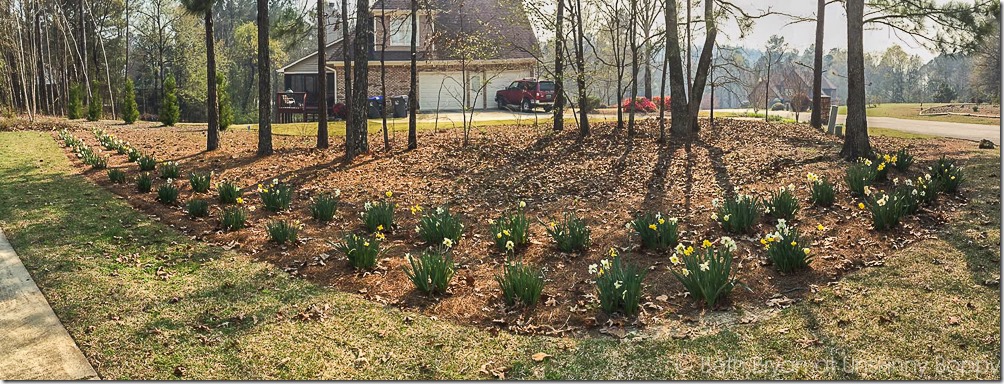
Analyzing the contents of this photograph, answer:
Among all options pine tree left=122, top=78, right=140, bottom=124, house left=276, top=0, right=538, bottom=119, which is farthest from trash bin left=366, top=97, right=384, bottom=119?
pine tree left=122, top=78, right=140, bottom=124

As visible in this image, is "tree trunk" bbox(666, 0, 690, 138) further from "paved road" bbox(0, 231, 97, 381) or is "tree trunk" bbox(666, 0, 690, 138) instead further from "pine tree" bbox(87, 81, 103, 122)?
"pine tree" bbox(87, 81, 103, 122)

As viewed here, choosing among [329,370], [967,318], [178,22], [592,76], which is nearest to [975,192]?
[967,318]

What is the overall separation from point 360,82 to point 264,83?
2.13m

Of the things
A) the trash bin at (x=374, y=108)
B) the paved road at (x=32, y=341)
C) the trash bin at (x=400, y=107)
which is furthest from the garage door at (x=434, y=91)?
the paved road at (x=32, y=341)

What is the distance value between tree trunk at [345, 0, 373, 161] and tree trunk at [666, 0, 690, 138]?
556 cm

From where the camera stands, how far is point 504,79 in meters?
32.9

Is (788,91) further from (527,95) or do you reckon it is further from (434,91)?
(434,91)

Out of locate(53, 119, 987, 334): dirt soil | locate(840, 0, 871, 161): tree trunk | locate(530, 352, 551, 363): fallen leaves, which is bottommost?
locate(530, 352, 551, 363): fallen leaves

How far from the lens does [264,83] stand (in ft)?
48.7

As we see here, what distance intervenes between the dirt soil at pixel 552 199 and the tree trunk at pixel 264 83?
1.42 ft

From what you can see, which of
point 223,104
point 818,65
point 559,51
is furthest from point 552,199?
point 223,104

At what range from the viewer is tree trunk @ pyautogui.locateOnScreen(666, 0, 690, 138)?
14.0m

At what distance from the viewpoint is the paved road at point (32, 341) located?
14.0 feet

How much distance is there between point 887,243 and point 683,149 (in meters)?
7.65
